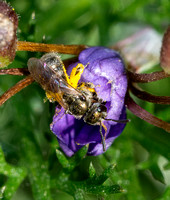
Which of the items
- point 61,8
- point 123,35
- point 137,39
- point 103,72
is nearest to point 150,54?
point 137,39

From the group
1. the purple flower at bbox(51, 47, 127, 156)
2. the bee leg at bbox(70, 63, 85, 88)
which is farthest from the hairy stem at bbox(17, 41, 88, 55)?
the bee leg at bbox(70, 63, 85, 88)

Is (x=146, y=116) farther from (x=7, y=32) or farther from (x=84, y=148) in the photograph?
(x=7, y=32)

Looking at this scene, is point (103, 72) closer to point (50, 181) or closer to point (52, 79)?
point (52, 79)

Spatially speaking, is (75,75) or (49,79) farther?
(75,75)

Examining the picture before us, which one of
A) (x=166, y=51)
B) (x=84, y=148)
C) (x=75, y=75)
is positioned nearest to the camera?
(x=166, y=51)

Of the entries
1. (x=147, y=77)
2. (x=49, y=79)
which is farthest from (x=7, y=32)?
(x=147, y=77)

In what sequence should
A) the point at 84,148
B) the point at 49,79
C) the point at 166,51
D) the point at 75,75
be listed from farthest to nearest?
1. the point at 84,148
2. the point at 75,75
3. the point at 49,79
4. the point at 166,51
